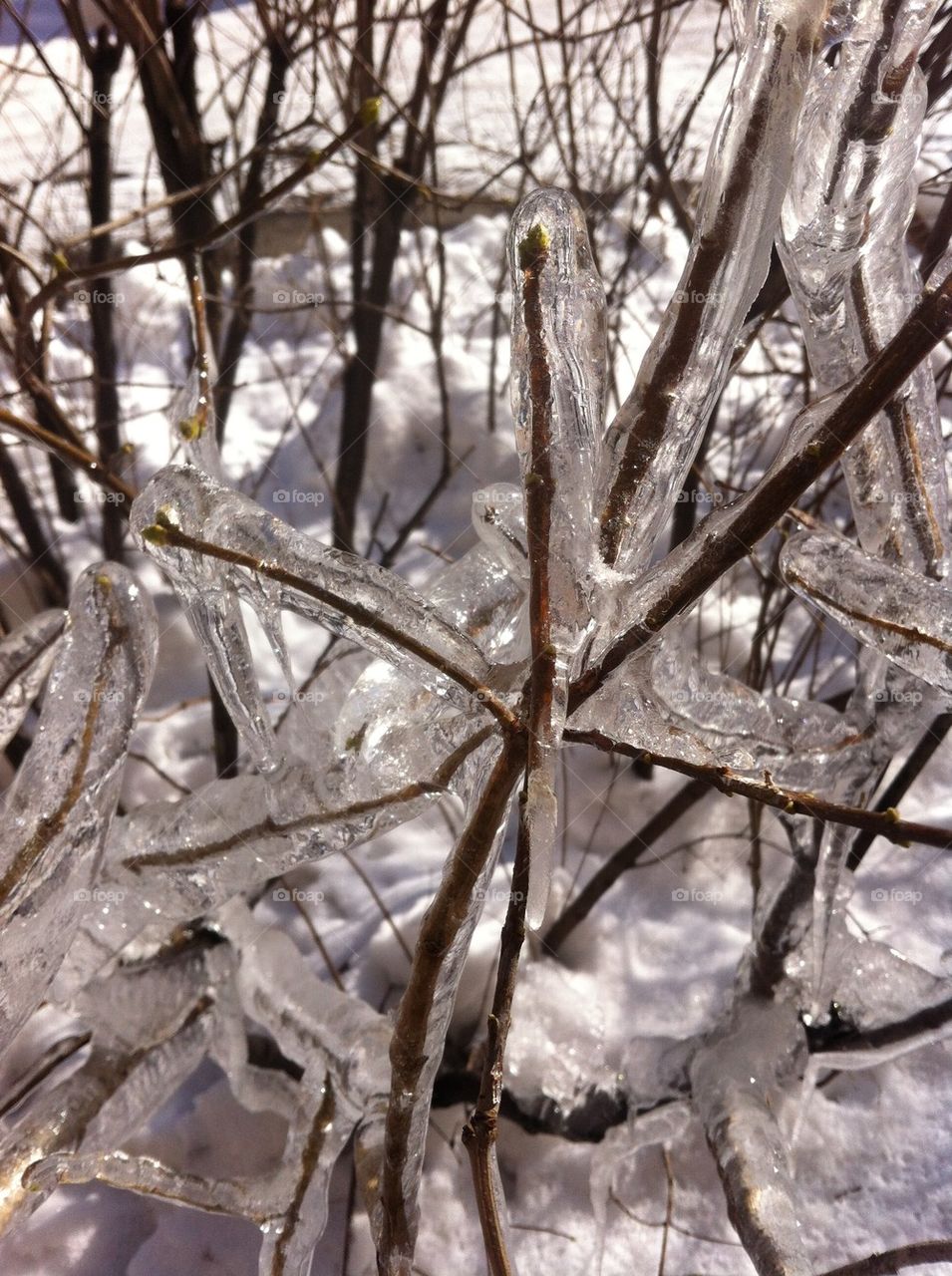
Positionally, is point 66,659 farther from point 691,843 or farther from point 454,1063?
point 691,843

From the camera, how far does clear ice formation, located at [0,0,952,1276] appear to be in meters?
0.52

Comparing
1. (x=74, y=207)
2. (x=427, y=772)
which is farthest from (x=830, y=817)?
(x=74, y=207)

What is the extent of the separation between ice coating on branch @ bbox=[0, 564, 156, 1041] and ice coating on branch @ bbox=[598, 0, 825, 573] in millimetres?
324

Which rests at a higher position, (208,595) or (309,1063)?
(208,595)

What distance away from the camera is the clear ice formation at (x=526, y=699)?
0.52m

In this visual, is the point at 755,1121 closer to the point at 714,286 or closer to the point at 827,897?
the point at 827,897

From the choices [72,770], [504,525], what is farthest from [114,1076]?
[504,525]

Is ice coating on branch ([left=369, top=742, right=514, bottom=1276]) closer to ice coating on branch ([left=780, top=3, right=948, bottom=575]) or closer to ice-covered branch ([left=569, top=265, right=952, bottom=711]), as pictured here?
ice-covered branch ([left=569, top=265, right=952, bottom=711])

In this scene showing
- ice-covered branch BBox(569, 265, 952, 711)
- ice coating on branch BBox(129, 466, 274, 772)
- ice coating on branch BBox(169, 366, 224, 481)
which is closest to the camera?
ice-covered branch BBox(569, 265, 952, 711)

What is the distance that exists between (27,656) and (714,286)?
0.55 meters

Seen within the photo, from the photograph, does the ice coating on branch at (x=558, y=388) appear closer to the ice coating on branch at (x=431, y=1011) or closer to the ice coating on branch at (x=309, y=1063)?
the ice coating on branch at (x=431, y=1011)

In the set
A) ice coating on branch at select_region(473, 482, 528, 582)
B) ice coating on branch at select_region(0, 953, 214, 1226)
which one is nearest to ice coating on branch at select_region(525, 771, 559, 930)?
ice coating on branch at select_region(473, 482, 528, 582)

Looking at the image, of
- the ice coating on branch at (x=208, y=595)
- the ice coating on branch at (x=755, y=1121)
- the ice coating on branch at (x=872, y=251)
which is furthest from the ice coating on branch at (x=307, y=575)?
the ice coating on branch at (x=755, y=1121)

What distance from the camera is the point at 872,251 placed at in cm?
58
